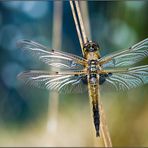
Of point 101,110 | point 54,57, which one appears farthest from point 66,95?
point 101,110

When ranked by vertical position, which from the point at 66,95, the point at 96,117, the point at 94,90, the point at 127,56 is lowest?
the point at 96,117

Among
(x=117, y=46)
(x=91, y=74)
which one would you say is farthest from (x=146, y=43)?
(x=117, y=46)

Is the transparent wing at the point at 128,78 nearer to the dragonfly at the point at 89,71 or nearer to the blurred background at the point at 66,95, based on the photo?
the dragonfly at the point at 89,71

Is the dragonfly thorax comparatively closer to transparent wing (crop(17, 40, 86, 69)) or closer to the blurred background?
transparent wing (crop(17, 40, 86, 69))

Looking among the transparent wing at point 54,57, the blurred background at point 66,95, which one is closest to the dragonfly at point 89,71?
the transparent wing at point 54,57

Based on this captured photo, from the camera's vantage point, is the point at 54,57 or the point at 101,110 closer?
the point at 101,110

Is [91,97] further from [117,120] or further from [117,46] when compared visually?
[117,46]

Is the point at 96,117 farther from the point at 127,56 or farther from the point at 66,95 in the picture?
the point at 66,95
